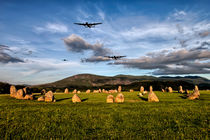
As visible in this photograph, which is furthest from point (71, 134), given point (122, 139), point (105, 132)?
point (122, 139)

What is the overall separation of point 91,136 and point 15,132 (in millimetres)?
4090

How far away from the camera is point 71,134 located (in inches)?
259

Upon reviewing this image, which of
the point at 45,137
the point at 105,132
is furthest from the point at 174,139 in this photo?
the point at 45,137

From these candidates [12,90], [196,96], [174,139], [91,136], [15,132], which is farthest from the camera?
[12,90]

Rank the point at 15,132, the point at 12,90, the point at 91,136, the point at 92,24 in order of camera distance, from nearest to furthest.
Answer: the point at 91,136, the point at 15,132, the point at 92,24, the point at 12,90

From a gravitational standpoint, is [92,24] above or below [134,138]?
above

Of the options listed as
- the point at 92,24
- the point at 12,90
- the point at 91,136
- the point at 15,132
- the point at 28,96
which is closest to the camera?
the point at 91,136

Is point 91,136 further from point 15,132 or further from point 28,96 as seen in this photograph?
point 28,96

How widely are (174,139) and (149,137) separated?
1.06 m

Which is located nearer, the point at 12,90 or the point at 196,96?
the point at 196,96

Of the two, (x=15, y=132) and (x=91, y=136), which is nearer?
(x=91, y=136)

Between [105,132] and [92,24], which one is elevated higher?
[92,24]

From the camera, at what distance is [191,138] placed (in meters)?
5.90

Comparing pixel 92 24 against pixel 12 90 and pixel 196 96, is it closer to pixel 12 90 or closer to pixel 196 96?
pixel 196 96
